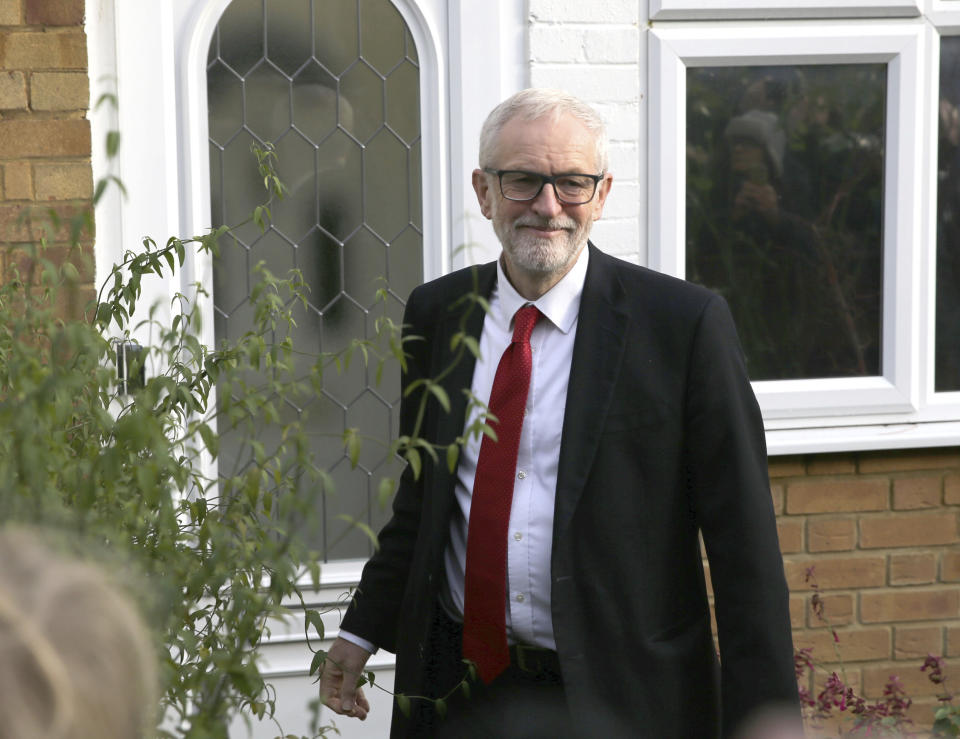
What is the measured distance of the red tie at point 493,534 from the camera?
6.98ft

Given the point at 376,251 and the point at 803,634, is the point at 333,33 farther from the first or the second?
the point at 803,634

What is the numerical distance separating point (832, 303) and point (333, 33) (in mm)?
1703

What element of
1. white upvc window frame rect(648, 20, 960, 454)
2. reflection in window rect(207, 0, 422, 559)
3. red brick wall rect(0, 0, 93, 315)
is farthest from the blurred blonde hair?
white upvc window frame rect(648, 20, 960, 454)

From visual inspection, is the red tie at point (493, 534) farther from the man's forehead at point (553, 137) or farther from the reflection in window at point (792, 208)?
the reflection in window at point (792, 208)

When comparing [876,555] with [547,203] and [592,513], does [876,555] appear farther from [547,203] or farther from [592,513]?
[547,203]

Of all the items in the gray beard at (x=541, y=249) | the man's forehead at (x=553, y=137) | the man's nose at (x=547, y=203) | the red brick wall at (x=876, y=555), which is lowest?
the red brick wall at (x=876, y=555)

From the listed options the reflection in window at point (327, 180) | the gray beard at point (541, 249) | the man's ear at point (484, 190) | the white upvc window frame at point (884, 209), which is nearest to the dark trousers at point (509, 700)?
the gray beard at point (541, 249)

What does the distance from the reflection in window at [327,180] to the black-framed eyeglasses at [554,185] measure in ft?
3.97

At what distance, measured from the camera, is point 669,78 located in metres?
3.45

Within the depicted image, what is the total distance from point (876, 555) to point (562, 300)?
1.89 meters

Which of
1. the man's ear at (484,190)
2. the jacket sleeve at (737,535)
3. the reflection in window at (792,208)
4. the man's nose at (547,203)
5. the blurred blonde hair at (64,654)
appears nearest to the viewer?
the blurred blonde hair at (64,654)

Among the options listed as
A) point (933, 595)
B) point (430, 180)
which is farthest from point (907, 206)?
point (430, 180)

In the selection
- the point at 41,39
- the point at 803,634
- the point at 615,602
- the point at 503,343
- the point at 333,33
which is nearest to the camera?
the point at 615,602

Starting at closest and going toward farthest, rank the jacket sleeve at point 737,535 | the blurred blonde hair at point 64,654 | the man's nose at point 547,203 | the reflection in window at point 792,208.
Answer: the blurred blonde hair at point 64,654 < the jacket sleeve at point 737,535 < the man's nose at point 547,203 < the reflection in window at point 792,208
